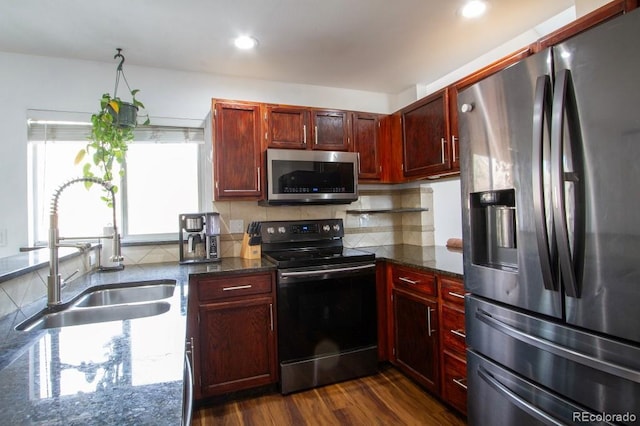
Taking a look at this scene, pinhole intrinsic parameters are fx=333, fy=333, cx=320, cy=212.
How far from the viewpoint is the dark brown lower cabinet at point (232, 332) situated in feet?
6.84

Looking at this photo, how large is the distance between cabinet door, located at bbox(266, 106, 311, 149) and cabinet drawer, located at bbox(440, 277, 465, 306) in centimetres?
147

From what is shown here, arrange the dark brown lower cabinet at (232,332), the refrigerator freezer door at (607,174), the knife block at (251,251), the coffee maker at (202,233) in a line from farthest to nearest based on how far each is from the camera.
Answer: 1. the knife block at (251,251)
2. the coffee maker at (202,233)
3. the dark brown lower cabinet at (232,332)
4. the refrigerator freezer door at (607,174)

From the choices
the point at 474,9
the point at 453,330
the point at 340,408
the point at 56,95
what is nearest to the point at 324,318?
the point at 340,408

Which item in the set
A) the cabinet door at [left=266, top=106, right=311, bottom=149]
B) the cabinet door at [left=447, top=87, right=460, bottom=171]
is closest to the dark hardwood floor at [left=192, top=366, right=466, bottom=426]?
the cabinet door at [left=447, top=87, right=460, bottom=171]

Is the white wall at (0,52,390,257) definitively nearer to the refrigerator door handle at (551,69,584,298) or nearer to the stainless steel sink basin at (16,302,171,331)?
the stainless steel sink basin at (16,302,171,331)

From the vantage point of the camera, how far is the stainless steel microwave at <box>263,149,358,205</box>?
8.16 ft

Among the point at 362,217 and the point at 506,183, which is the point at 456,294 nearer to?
the point at 506,183

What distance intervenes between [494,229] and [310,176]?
56.7 inches

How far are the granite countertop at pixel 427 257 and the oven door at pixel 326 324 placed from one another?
0.87 feet

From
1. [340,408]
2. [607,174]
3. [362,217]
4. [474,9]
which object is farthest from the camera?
[362,217]

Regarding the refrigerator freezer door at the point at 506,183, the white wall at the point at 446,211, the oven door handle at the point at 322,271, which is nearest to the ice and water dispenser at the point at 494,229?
the refrigerator freezer door at the point at 506,183

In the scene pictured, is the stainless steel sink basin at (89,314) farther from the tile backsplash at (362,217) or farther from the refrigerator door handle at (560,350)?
the refrigerator door handle at (560,350)

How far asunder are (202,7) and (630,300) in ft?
7.42

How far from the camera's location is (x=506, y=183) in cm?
133
